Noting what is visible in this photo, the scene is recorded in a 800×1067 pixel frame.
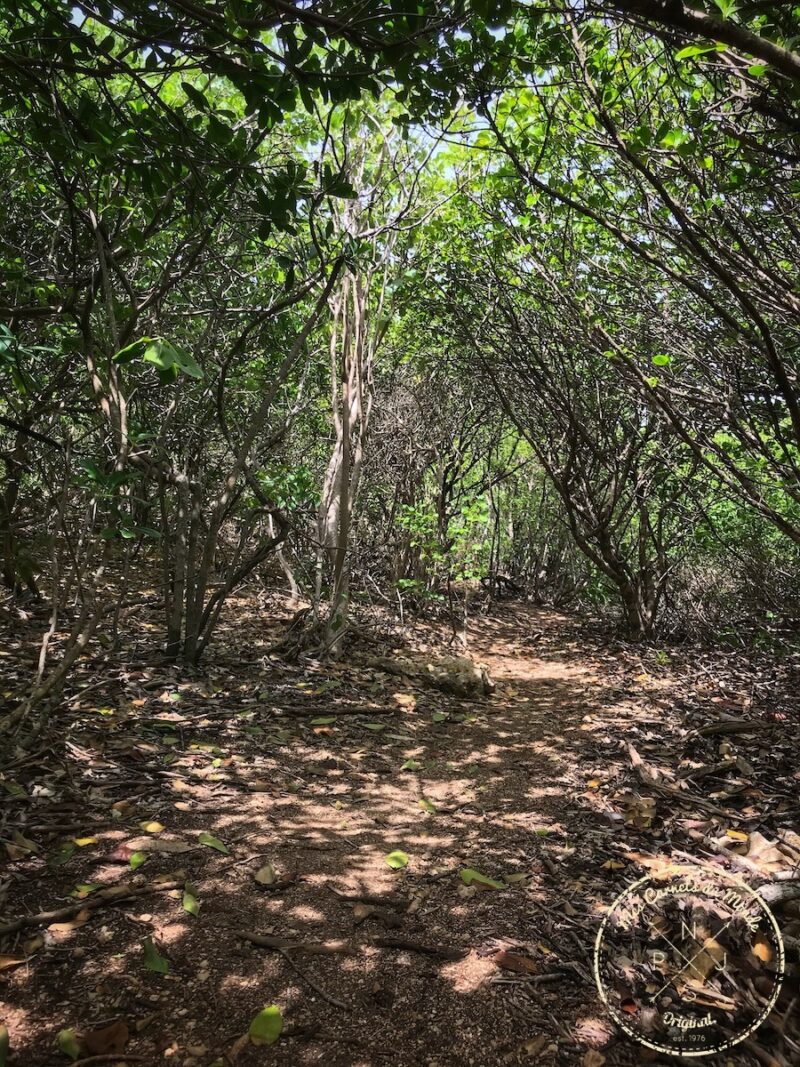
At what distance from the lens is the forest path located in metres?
1.91

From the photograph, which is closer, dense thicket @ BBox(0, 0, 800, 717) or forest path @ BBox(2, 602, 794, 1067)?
forest path @ BBox(2, 602, 794, 1067)

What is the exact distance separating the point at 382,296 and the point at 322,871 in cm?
526

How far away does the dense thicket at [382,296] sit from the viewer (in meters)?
2.63

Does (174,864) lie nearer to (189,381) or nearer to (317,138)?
(189,381)

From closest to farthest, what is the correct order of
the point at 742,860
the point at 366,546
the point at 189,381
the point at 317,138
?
the point at 742,860 → the point at 189,381 → the point at 317,138 → the point at 366,546

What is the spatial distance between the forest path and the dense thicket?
2.48 ft

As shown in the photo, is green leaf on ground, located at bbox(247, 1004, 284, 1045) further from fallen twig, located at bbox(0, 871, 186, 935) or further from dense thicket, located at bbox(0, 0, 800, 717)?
dense thicket, located at bbox(0, 0, 800, 717)

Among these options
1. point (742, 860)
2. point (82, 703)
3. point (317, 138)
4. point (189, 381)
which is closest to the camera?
point (742, 860)

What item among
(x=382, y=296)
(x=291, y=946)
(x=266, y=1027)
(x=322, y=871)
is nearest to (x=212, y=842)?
(x=322, y=871)

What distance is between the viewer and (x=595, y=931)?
2.36 metres

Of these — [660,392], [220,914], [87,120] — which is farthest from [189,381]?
[220,914]

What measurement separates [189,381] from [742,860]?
213 inches

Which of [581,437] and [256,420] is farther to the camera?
[581,437]

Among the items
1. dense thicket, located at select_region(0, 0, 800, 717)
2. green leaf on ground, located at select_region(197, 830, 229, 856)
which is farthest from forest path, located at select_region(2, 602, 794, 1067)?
dense thicket, located at select_region(0, 0, 800, 717)
